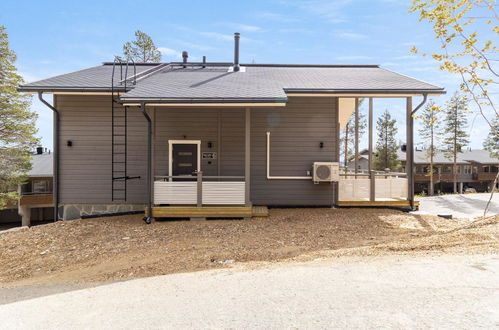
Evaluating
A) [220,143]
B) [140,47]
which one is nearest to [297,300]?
[220,143]

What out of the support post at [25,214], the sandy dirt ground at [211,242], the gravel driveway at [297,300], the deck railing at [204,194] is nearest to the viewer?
the gravel driveway at [297,300]

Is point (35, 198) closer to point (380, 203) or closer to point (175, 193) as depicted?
point (175, 193)

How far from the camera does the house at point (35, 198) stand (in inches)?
867

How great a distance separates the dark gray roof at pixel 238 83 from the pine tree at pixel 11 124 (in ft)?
33.3

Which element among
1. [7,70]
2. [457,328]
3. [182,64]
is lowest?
[457,328]

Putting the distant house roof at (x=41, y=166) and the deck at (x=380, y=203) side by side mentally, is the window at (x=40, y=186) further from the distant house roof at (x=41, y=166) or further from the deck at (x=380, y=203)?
the deck at (x=380, y=203)

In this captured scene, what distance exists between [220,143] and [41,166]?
71.9 feet

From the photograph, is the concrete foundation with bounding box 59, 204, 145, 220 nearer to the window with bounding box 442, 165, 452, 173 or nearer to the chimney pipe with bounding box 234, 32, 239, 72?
the chimney pipe with bounding box 234, 32, 239, 72

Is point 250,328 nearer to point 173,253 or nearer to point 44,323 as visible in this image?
point 44,323

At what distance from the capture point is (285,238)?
260 inches

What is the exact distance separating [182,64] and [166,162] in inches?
205

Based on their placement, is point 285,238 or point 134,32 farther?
point 134,32

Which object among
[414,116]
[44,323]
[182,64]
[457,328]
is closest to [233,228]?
[44,323]

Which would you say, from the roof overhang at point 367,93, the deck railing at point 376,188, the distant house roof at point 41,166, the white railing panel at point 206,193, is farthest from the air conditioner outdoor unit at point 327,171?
the distant house roof at point 41,166
